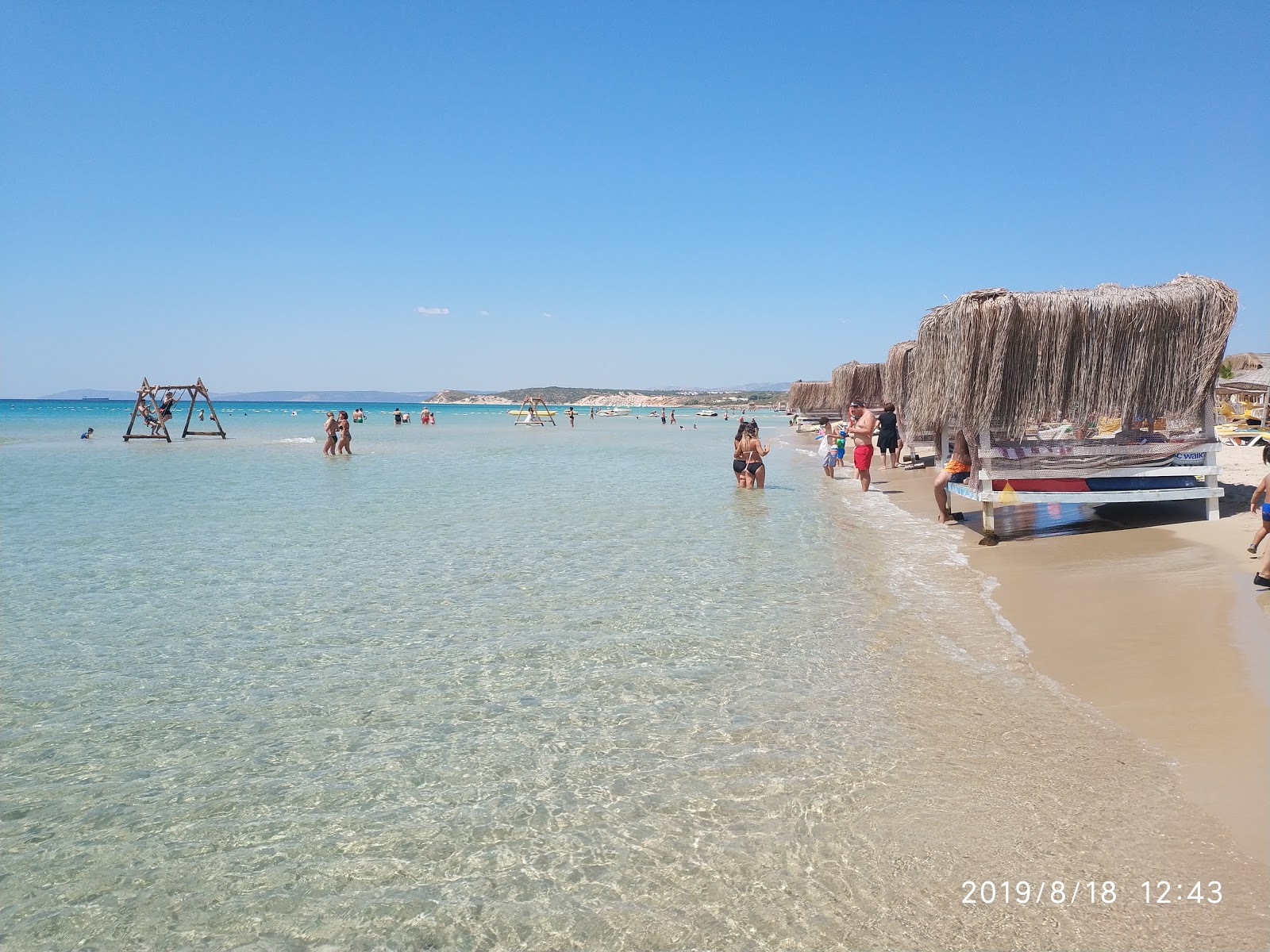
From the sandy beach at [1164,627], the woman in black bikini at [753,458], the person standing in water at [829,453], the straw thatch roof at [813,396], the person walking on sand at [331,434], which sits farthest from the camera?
Answer: the straw thatch roof at [813,396]

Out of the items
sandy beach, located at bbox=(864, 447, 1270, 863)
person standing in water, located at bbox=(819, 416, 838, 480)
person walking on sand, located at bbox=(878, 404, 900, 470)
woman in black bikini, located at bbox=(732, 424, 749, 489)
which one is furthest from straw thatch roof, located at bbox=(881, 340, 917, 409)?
sandy beach, located at bbox=(864, 447, 1270, 863)

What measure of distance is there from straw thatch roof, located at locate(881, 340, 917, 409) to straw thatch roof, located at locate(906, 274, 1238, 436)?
393 inches

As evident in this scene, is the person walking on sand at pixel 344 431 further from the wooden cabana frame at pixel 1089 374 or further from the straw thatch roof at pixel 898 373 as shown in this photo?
the wooden cabana frame at pixel 1089 374

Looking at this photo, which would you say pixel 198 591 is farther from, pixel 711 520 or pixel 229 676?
pixel 711 520

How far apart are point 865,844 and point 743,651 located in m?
2.39

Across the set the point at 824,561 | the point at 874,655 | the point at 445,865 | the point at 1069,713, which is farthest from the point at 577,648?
the point at 824,561

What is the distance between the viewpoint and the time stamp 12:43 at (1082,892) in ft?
8.63

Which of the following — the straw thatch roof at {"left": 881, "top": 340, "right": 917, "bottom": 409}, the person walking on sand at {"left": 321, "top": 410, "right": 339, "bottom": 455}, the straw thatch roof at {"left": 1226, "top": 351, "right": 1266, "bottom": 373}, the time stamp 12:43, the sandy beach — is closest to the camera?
the time stamp 12:43

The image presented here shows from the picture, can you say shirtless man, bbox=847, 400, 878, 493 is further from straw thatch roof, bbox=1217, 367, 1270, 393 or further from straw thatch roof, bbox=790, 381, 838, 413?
straw thatch roof, bbox=790, 381, 838, 413

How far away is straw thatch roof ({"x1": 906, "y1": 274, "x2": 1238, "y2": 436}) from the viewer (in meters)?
8.60

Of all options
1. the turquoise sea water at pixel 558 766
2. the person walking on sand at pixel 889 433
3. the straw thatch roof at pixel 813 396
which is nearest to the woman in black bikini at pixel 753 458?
the person walking on sand at pixel 889 433

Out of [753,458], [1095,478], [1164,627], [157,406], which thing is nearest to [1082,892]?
[1164,627]

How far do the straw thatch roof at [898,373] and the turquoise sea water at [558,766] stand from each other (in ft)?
38.7

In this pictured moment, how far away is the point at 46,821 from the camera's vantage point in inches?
131
